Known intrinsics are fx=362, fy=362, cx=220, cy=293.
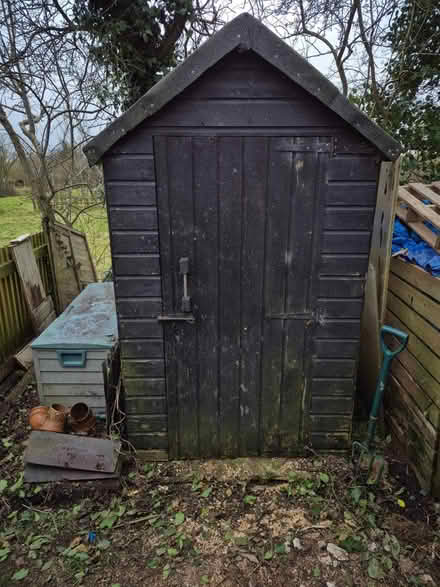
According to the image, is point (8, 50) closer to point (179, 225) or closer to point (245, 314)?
point (179, 225)

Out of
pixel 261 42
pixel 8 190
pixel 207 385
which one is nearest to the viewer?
pixel 261 42

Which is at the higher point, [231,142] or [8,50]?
[8,50]

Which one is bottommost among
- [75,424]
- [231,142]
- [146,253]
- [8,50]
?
[75,424]

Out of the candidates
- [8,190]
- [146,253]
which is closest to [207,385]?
[146,253]

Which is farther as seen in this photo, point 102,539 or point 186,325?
point 186,325

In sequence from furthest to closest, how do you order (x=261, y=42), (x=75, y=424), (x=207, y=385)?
(x=75, y=424) < (x=207, y=385) < (x=261, y=42)

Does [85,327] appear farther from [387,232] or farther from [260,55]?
[387,232]

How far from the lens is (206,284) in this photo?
258cm

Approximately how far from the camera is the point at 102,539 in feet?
7.85

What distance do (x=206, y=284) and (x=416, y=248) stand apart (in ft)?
5.88

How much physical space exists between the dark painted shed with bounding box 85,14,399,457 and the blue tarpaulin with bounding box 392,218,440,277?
0.52 m

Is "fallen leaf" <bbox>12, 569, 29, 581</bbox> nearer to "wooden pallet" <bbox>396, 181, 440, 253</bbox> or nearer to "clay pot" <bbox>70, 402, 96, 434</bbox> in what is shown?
"clay pot" <bbox>70, 402, 96, 434</bbox>

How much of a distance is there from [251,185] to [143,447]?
7.33 feet

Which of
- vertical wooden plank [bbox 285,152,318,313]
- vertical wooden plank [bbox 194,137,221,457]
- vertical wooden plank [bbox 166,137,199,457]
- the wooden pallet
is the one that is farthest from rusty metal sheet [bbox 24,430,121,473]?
the wooden pallet
